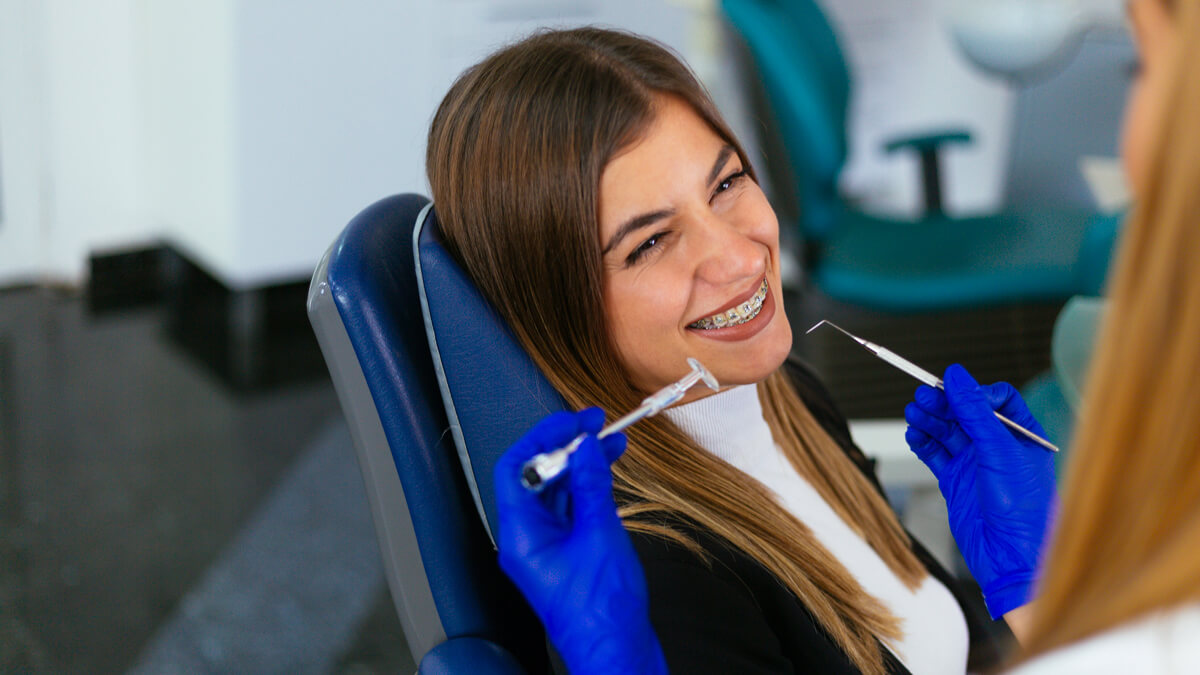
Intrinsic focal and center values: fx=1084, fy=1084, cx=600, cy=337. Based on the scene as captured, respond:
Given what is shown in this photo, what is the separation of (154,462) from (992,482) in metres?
2.00

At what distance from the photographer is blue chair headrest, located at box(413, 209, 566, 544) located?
0.96 meters

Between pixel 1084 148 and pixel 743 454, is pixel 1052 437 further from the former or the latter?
pixel 1084 148

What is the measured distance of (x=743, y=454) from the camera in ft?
3.67

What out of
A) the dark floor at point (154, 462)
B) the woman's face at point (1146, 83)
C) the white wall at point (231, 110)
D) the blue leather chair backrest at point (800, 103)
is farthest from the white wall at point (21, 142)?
the woman's face at point (1146, 83)

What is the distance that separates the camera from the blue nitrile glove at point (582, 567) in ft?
2.51

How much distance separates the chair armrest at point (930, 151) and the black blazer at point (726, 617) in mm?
1838

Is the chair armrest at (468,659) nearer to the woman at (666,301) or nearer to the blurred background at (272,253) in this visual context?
the woman at (666,301)

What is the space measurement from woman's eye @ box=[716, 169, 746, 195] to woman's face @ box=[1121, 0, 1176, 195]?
0.51m

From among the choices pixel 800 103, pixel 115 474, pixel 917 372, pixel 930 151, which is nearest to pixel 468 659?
pixel 917 372

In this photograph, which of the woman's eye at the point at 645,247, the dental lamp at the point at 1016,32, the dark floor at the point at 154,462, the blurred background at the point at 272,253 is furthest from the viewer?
the dental lamp at the point at 1016,32

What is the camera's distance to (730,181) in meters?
1.10

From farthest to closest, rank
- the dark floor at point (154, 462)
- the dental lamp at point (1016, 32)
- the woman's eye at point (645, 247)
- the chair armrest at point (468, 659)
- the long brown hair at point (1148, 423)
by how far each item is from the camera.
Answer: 1. the dental lamp at point (1016, 32)
2. the dark floor at point (154, 462)
3. the woman's eye at point (645, 247)
4. the chair armrest at point (468, 659)
5. the long brown hair at point (1148, 423)

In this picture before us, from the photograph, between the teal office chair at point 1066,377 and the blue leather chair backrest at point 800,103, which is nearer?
the teal office chair at point 1066,377

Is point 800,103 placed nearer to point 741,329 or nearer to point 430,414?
point 741,329
